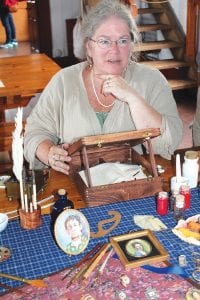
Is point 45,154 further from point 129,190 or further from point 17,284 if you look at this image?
point 17,284

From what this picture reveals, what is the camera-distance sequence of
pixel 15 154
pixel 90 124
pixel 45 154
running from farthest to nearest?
pixel 90 124
pixel 45 154
pixel 15 154

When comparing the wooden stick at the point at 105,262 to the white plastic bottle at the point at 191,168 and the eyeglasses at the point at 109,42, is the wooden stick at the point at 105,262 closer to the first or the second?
the white plastic bottle at the point at 191,168

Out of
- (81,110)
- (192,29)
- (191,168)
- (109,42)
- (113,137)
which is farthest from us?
(192,29)

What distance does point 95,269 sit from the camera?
1295 millimetres

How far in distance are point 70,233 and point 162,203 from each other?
38 centimetres

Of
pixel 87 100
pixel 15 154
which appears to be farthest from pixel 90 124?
pixel 15 154

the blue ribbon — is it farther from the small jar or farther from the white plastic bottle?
the white plastic bottle

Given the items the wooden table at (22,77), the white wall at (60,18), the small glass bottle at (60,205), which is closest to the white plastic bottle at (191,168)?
the small glass bottle at (60,205)

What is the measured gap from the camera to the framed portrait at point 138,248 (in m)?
1.31

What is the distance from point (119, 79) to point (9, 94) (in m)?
1.47

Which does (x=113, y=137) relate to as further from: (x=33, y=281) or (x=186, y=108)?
(x=186, y=108)

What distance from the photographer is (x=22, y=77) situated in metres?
3.53

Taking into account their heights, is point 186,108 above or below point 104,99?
below

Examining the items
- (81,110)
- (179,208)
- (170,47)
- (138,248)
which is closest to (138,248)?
(138,248)
